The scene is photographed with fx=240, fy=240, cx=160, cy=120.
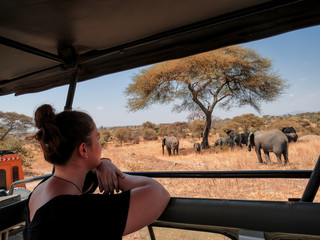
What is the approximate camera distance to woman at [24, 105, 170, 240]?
0.61 meters

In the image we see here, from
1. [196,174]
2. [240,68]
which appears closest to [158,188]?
[196,174]

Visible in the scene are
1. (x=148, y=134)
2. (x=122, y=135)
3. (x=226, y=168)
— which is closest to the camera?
(x=226, y=168)

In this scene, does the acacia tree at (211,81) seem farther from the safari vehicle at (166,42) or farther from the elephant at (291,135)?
the safari vehicle at (166,42)

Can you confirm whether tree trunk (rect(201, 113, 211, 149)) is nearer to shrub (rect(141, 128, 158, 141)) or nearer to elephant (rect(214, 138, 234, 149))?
elephant (rect(214, 138, 234, 149))

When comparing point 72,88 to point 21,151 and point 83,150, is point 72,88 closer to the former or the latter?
point 83,150

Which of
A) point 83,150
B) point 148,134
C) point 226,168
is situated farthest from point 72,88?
point 148,134

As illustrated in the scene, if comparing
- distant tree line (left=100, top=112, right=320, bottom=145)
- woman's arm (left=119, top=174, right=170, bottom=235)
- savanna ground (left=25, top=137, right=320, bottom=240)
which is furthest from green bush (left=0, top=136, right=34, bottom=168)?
woman's arm (left=119, top=174, right=170, bottom=235)

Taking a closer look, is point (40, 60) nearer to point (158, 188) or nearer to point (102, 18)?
point (102, 18)

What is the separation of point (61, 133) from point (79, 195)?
0.72 ft

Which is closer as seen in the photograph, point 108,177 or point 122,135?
point 108,177

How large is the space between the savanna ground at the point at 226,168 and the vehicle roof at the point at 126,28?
2.64ft

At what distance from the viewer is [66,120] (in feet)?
2.61

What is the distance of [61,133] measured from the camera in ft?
2.53

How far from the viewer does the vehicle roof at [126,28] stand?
0.93 meters
